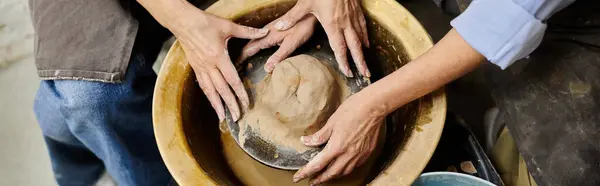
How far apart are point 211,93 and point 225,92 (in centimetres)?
4

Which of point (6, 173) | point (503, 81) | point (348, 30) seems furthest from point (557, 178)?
point (6, 173)

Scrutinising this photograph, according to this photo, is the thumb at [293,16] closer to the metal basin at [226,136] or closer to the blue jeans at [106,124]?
the metal basin at [226,136]

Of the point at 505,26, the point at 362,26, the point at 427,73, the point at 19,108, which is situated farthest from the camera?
the point at 19,108

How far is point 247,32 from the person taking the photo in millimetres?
1187

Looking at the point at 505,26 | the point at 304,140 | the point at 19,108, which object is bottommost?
the point at 19,108

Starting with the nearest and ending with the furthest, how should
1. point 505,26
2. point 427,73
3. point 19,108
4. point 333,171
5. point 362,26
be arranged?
point 505,26
point 427,73
point 333,171
point 362,26
point 19,108

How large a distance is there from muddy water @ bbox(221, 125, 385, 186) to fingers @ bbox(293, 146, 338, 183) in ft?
0.33

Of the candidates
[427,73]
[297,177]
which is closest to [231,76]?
[297,177]

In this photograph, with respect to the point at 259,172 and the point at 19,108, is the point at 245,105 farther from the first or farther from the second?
the point at 19,108

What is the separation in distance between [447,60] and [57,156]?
1.08 metres

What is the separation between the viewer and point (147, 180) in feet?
5.00

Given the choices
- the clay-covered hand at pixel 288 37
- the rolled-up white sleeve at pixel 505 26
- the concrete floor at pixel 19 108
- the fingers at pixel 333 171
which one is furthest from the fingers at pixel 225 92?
the concrete floor at pixel 19 108

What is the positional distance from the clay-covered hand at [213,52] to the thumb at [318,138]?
0.50ft

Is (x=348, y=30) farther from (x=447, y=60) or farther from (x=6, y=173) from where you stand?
(x=6, y=173)
